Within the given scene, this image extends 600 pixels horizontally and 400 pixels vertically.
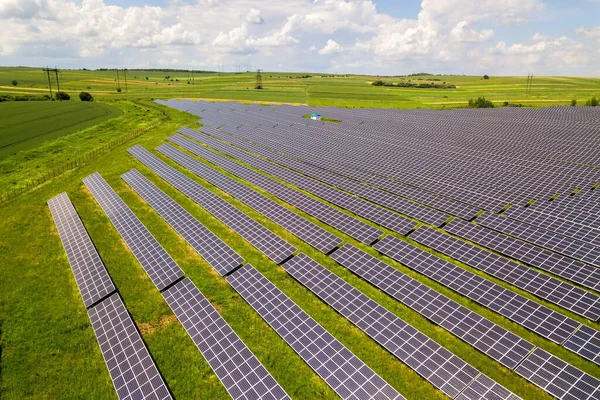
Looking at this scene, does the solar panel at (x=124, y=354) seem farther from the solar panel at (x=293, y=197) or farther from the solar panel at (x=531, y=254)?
the solar panel at (x=531, y=254)

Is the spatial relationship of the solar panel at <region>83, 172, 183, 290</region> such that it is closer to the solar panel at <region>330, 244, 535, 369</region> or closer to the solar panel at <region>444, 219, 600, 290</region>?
the solar panel at <region>330, 244, 535, 369</region>

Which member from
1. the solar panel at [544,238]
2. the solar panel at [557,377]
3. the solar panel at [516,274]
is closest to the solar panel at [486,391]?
the solar panel at [557,377]

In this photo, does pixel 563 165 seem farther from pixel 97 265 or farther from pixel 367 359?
pixel 97 265

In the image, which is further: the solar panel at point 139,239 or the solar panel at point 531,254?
the solar panel at point 139,239

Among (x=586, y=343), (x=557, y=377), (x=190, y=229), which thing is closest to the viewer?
(x=557, y=377)

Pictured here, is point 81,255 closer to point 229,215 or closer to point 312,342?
point 229,215

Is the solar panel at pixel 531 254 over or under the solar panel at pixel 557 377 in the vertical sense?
over

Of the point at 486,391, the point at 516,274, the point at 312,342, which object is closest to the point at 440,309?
the point at 486,391
